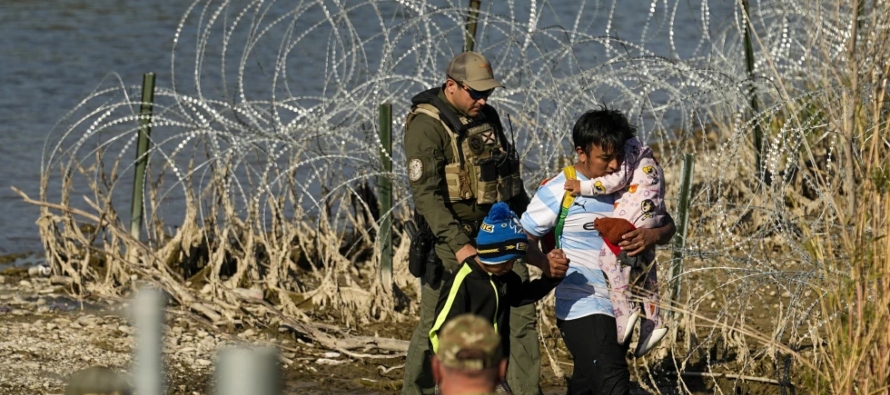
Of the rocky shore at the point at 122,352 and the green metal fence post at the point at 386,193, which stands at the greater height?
the green metal fence post at the point at 386,193

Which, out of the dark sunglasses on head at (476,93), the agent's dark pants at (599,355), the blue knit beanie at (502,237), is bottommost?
the agent's dark pants at (599,355)

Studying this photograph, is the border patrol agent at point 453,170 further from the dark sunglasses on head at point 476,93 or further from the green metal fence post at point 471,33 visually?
the green metal fence post at point 471,33

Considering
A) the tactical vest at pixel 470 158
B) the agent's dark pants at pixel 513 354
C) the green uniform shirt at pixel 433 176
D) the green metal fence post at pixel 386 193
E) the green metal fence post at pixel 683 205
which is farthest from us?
the green metal fence post at pixel 386 193

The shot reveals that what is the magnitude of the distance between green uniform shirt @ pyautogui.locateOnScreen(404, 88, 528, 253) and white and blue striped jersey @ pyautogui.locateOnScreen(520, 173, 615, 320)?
0.97ft

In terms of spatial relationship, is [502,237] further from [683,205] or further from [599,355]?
[683,205]

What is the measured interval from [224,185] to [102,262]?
0.99 metres

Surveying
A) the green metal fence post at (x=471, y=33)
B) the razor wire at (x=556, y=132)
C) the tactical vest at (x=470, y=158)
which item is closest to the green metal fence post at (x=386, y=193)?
the razor wire at (x=556, y=132)

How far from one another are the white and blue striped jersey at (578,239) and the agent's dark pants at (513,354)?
47 cm

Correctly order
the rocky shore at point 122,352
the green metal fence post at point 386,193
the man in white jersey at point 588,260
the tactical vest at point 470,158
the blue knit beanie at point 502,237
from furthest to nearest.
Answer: the green metal fence post at point 386,193, the rocky shore at point 122,352, the tactical vest at point 470,158, the man in white jersey at point 588,260, the blue knit beanie at point 502,237

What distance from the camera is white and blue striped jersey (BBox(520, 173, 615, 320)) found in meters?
4.79

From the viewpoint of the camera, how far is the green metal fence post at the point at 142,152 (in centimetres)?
764

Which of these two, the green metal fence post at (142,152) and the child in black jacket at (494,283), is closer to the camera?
the child in black jacket at (494,283)

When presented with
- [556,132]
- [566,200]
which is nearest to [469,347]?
[566,200]

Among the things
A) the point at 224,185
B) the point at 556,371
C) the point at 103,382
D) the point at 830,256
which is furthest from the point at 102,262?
the point at 103,382
